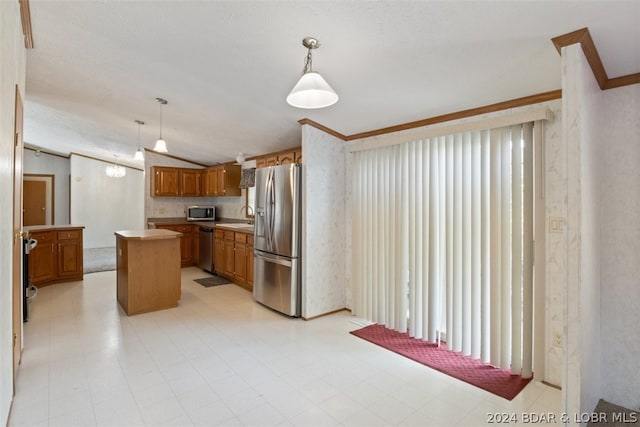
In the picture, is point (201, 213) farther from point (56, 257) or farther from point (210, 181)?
point (56, 257)

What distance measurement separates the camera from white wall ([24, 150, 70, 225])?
841 centimetres

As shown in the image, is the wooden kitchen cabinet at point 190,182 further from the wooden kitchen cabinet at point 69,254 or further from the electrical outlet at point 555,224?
the electrical outlet at point 555,224

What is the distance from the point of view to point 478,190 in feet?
9.04

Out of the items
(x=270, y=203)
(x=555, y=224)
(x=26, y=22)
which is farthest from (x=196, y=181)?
(x=555, y=224)

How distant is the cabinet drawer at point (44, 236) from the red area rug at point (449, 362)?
4831 mm

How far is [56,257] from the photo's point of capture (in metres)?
5.11

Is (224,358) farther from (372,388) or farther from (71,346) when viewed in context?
(71,346)

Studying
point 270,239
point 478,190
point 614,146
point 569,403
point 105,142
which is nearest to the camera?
point 569,403

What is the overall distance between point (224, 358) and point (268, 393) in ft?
2.27

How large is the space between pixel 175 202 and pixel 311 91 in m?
6.17

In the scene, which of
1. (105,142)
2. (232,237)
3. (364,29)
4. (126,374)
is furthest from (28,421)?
(105,142)

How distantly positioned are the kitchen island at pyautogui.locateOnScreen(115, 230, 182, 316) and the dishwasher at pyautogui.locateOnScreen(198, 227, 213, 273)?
5.91ft

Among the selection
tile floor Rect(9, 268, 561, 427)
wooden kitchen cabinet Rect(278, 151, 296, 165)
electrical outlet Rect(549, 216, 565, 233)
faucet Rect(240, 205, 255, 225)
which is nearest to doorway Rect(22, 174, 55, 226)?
faucet Rect(240, 205, 255, 225)

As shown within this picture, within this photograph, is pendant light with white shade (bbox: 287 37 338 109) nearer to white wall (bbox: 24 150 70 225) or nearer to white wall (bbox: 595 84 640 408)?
white wall (bbox: 595 84 640 408)
